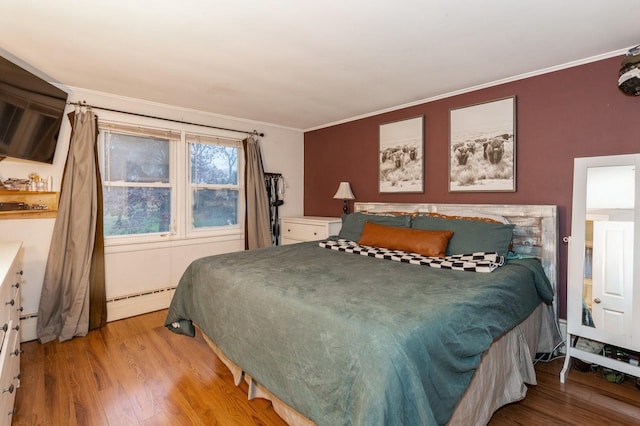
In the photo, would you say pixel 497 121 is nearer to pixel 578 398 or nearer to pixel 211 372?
pixel 578 398

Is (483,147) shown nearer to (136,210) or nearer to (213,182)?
(213,182)

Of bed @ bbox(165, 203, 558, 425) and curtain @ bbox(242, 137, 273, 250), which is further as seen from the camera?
curtain @ bbox(242, 137, 273, 250)

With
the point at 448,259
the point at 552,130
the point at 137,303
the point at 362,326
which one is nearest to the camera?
the point at 362,326

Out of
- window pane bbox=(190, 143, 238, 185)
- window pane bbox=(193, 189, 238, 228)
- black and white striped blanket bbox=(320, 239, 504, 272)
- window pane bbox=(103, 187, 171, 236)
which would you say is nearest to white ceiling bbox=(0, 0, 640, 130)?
window pane bbox=(190, 143, 238, 185)

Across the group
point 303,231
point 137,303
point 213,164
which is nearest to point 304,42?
point 213,164

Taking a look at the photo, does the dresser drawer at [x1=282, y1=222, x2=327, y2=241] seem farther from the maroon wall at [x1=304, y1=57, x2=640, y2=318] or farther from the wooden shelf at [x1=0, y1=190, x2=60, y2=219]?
the wooden shelf at [x1=0, y1=190, x2=60, y2=219]

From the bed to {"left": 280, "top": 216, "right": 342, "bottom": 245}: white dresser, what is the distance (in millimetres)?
959

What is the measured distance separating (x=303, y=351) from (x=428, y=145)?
270 centimetres

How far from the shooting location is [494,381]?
1.71 meters

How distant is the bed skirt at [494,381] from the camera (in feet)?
4.99

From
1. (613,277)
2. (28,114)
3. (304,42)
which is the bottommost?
(613,277)

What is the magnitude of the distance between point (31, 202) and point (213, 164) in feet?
5.85

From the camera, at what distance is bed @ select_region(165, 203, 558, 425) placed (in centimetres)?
119

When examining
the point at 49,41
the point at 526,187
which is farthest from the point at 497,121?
the point at 49,41
